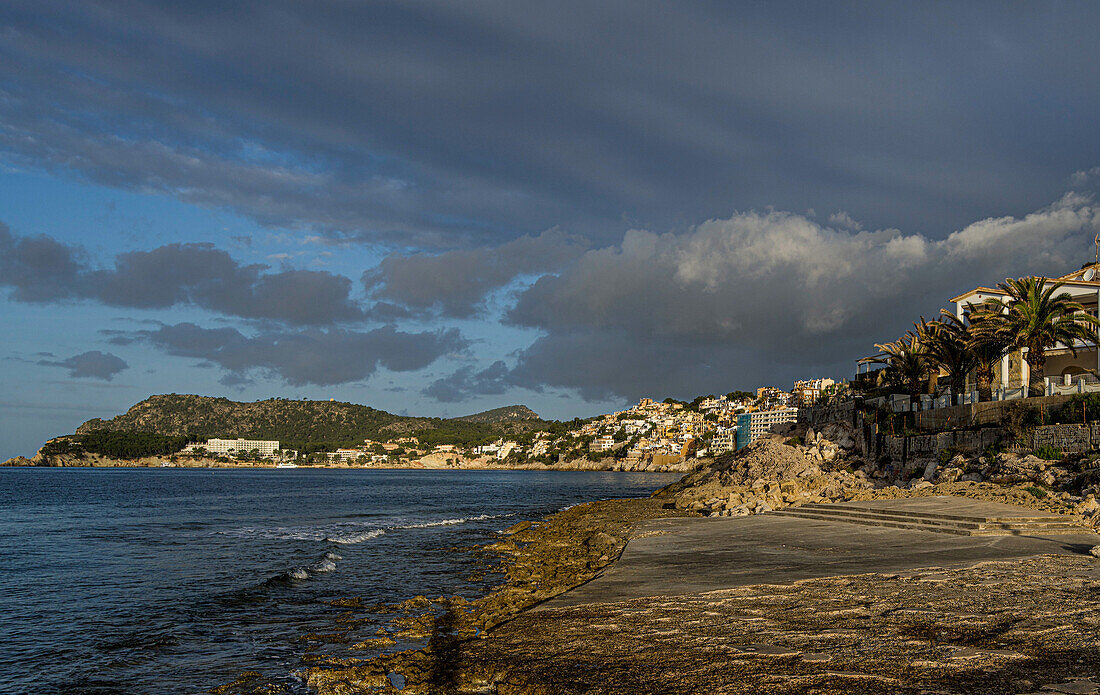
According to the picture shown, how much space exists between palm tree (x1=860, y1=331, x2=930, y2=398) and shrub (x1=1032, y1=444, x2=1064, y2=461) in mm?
14113

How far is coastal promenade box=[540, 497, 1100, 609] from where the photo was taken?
12461 mm

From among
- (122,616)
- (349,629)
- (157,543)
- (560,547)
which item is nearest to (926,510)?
(560,547)

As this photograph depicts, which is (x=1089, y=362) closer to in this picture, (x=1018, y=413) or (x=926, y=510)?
(x=1018, y=413)

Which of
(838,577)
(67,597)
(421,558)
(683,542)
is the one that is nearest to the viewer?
(838,577)

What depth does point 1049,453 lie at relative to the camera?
24.8m

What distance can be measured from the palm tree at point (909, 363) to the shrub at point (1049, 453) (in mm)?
14113

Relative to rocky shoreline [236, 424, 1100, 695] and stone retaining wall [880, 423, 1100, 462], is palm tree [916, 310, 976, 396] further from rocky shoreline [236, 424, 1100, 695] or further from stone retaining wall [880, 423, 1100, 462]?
rocky shoreline [236, 424, 1100, 695]

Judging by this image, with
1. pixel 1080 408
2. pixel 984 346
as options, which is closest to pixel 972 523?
pixel 1080 408

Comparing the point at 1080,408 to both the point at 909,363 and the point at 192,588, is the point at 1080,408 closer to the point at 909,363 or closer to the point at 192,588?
the point at 909,363

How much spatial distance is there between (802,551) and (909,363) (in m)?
32.0

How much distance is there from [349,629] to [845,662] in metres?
8.92

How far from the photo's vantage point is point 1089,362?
39438 mm

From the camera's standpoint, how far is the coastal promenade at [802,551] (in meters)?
12.5

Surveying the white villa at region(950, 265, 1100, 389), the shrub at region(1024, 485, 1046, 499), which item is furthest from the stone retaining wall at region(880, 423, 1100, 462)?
the white villa at region(950, 265, 1100, 389)
